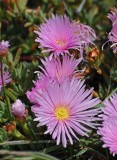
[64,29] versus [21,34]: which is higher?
[21,34]

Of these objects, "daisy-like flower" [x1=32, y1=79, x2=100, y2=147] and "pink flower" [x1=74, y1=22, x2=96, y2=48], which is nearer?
"daisy-like flower" [x1=32, y1=79, x2=100, y2=147]

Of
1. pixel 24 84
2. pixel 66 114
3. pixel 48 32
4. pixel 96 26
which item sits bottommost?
pixel 66 114

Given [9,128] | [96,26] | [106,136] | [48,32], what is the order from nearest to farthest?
[106,136] < [9,128] < [48,32] < [96,26]

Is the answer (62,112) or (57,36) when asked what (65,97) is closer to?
(62,112)

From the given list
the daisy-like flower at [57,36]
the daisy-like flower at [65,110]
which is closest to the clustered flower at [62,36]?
the daisy-like flower at [57,36]

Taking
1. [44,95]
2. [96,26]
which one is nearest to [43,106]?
[44,95]

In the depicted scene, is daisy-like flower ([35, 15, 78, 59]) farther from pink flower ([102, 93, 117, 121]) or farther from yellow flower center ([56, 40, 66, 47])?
pink flower ([102, 93, 117, 121])

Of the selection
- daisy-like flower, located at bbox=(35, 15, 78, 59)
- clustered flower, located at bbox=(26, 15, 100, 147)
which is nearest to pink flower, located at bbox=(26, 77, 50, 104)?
clustered flower, located at bbox=(26, 15, 100, 147)

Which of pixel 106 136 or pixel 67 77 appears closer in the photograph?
pixel 106 136

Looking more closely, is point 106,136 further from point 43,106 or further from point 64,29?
point 64,29
